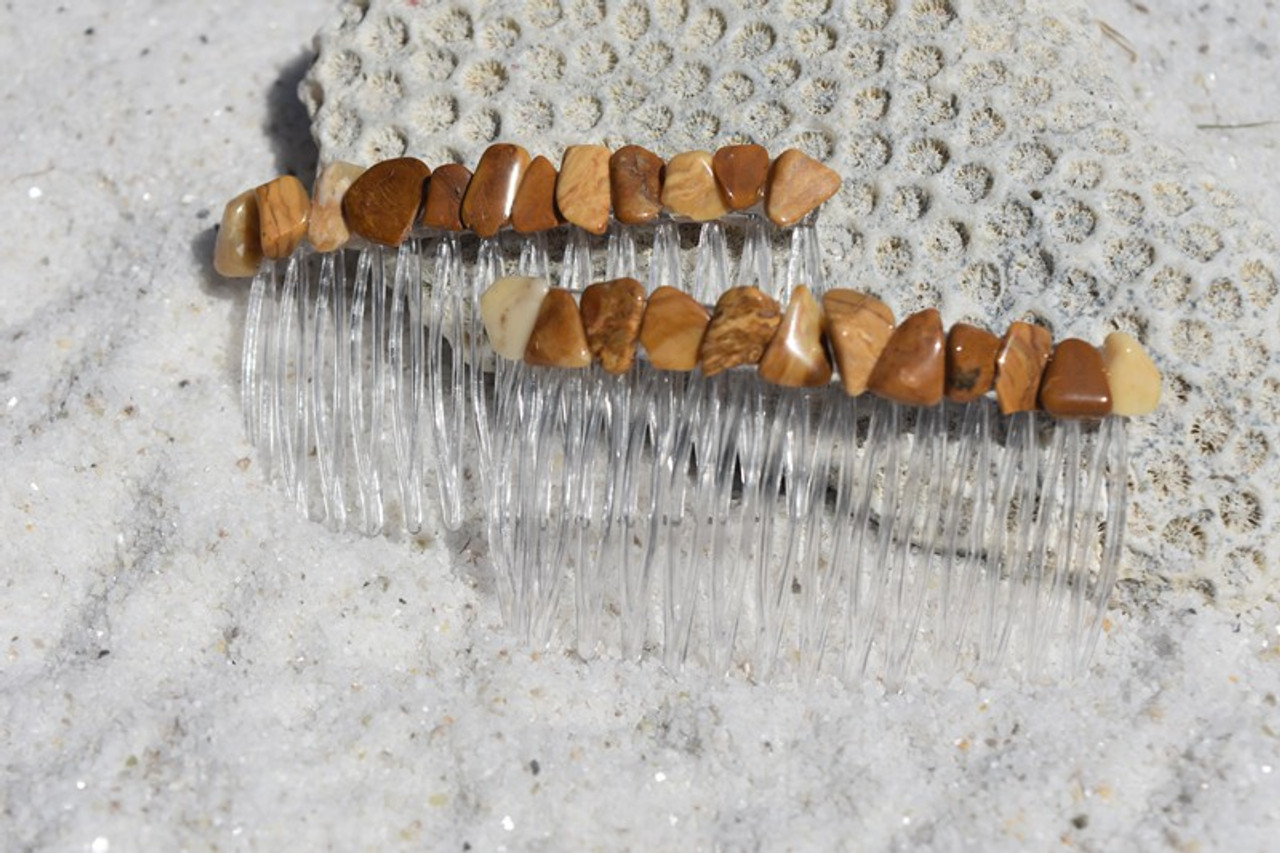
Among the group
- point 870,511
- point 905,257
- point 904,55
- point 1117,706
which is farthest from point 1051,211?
point 1117,706

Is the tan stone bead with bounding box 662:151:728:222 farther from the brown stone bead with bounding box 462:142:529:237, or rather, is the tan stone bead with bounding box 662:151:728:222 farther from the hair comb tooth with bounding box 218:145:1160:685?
the brown stone bead with bounding box 462:142:529:237

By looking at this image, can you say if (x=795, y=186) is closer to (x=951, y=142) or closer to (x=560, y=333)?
(x=951, y=142)

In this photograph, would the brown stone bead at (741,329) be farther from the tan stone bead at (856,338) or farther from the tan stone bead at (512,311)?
the tan stone bead at (512,311)

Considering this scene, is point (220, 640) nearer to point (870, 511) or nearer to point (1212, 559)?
point (870, 511)

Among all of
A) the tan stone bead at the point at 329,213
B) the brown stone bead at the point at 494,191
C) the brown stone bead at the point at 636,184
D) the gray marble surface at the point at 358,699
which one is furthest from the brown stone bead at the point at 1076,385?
the tan stone bead at the point at 329,213

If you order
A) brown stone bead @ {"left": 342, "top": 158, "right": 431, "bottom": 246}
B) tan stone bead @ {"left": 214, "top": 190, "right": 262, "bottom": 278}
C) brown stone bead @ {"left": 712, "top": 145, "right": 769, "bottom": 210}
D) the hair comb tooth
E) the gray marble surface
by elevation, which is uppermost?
brown stone bead @ {"left": 712, "top": 145, "right": 769, "bottom": 210}

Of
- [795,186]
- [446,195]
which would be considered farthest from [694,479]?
[446,195]

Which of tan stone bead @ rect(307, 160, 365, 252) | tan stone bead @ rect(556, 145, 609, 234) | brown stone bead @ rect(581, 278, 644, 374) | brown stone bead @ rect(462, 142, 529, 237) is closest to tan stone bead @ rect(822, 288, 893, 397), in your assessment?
brown stone bead @ rect(581, 278, 644, 374)
